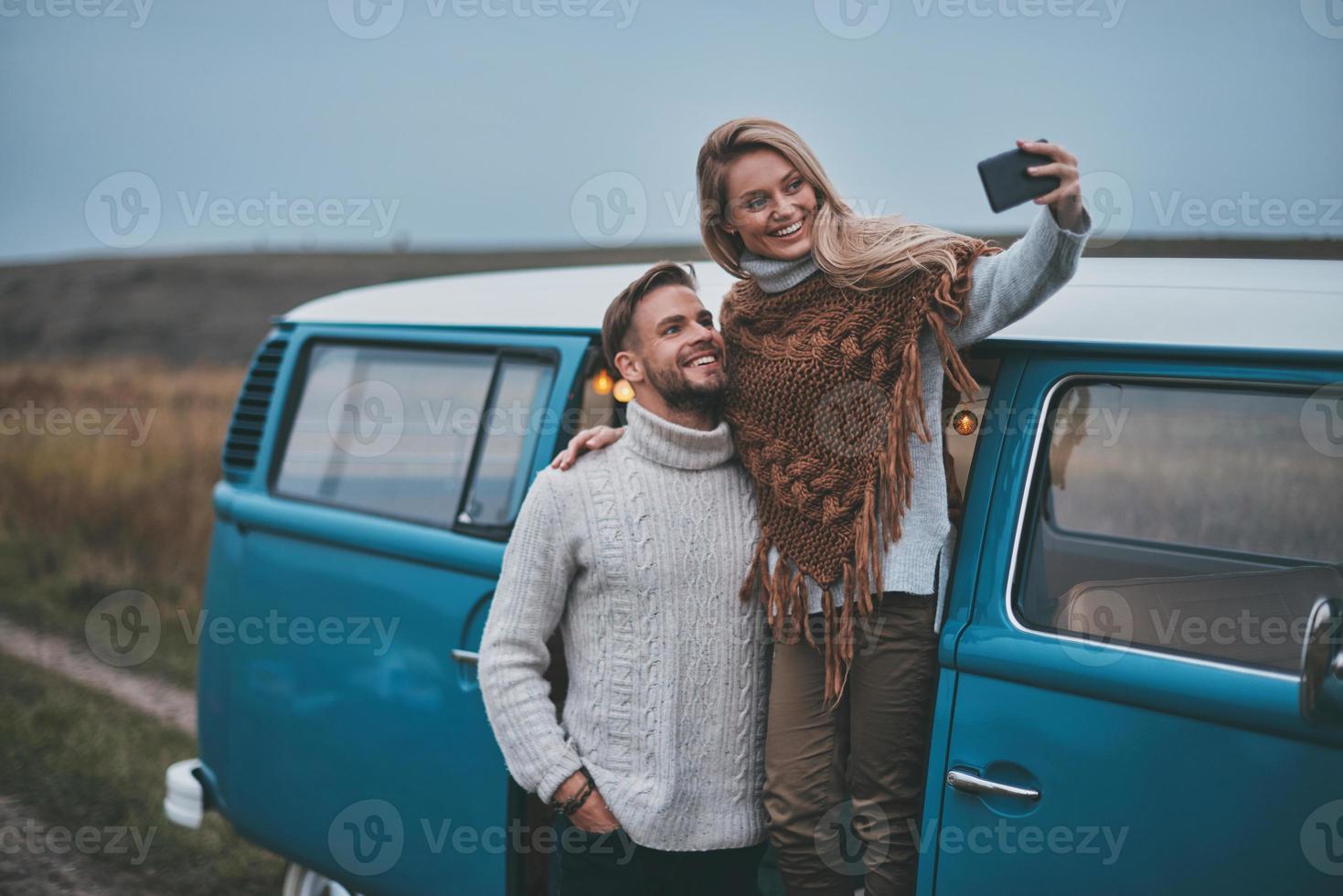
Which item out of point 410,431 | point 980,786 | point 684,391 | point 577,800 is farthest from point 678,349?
point 410,431

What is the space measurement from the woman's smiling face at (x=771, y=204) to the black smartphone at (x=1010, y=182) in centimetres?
Result: 47

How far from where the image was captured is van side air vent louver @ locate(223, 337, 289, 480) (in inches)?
166

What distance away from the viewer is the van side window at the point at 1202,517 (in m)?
2.34

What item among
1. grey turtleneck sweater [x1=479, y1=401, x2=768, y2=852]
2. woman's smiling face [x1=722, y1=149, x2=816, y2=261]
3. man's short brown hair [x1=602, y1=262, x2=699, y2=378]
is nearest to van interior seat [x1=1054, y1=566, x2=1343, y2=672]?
grey turtleneck sweater [x1=479, y1=401, x2=768, y2=852]

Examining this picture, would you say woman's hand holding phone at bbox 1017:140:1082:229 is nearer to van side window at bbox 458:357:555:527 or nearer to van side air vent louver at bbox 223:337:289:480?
van side window at bbox 458:357:555:527

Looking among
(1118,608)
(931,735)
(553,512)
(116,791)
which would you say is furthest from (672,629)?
(116,791)

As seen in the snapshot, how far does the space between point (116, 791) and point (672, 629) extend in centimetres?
431

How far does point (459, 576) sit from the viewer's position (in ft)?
11.0

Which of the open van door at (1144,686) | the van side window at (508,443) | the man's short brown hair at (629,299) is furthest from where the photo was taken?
the van side window at (508,443)

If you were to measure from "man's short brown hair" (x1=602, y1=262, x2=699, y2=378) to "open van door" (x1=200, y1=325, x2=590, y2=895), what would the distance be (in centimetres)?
51

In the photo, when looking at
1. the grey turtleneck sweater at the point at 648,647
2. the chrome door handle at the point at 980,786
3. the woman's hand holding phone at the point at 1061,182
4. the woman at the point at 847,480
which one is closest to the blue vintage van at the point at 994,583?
the chrome door handle at the point at 980,786

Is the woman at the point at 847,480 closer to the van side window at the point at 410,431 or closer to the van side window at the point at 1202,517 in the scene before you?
the van side window at the point at 1202,517

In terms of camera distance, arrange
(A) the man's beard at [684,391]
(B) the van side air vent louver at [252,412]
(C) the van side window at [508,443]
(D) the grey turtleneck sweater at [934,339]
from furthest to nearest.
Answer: (B) the van side air vent louver at [252,412]
(C) the van side window at [508,443]
(A) the man's beard at [684,391]
(D) the grey turtleneck sweater at [934,339]

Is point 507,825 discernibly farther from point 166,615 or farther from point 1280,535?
point 166,615
